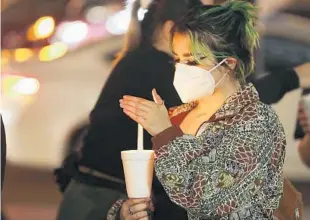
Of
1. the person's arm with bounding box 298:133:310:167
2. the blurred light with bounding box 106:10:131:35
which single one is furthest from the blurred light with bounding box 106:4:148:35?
the person's arm with bounding box 298:133:310:167

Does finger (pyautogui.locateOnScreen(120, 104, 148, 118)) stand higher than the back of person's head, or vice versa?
the back of person's head

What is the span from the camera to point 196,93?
1.71 m

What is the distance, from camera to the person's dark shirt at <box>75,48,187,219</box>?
1747 millimetres

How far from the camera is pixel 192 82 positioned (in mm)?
1708

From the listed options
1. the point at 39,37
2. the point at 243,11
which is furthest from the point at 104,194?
the point at 243,11

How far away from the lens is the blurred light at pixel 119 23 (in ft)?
5.83

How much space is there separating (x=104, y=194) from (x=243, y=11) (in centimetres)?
66

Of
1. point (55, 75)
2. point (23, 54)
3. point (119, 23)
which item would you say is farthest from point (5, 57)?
point (119, 23)

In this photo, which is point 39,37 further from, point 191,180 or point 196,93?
point 191,180

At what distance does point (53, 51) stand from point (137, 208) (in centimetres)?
52

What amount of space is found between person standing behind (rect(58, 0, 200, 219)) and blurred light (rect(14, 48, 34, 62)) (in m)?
0.25

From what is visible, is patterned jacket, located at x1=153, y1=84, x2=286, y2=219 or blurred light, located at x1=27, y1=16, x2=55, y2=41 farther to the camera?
blurred light, located at x1=27, y1=16, x2=55, y2=41

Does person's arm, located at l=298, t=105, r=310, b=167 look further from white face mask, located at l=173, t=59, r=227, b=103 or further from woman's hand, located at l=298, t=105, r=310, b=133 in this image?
white face mask, located at l=173, t=59, r=227, b=103


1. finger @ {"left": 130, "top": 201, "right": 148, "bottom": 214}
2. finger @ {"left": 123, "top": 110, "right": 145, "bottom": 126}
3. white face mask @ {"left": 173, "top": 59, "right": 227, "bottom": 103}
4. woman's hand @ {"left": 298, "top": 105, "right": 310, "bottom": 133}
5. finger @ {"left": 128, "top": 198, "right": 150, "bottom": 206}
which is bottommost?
finger @ {"left": 130, "top": 201, "right": 148, "bottom": 214}
